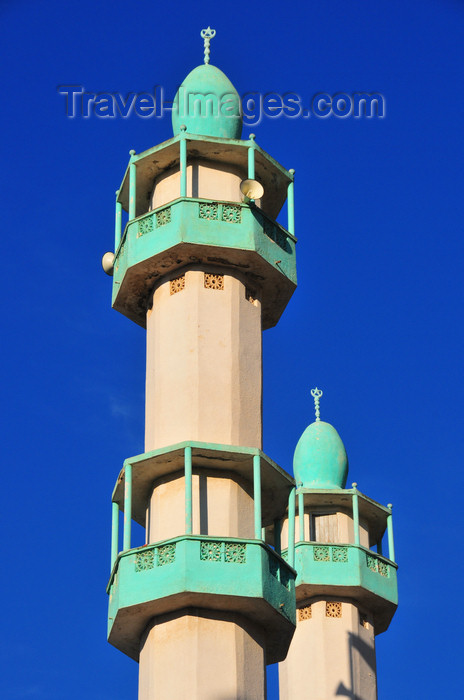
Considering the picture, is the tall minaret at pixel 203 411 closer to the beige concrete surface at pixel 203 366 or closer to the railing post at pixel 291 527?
the beige concrete surface at pixel 203 366

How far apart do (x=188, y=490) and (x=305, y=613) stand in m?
11.7

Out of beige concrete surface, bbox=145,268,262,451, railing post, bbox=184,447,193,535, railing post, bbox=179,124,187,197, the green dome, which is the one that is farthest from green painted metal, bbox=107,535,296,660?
the green dome

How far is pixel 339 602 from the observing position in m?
38.2

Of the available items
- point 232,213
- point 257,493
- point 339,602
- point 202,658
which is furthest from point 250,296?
point 339,602

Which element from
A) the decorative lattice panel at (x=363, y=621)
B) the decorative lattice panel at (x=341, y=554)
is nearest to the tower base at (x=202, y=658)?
the decorative lattice panel at (x=341, y=554)

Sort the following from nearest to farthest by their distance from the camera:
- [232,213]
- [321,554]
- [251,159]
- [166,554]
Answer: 1. [166,554]
2. [232,213]
3. [251,159]
4. [321,554]

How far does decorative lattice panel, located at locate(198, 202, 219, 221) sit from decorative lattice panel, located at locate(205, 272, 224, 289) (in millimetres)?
1031

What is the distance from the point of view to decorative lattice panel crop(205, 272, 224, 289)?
3066 centimetres

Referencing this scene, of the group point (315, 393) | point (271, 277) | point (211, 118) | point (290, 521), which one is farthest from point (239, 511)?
point (315, 393)

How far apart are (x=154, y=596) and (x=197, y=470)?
256 cm

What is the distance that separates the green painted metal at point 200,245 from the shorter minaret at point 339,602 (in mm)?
8425

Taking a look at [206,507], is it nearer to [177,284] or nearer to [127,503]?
[127,503]

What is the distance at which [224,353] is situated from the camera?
29984mm

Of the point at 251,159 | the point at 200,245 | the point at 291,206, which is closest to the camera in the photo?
the point at 200,245
